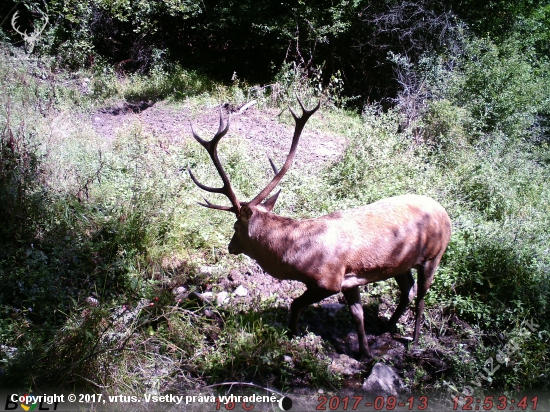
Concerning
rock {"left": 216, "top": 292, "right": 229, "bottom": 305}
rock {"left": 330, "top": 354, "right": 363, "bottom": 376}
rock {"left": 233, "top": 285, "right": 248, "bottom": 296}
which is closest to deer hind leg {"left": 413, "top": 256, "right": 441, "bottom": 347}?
rock {"left": 330, "top": 354, "right": 363, "bottom": 376}

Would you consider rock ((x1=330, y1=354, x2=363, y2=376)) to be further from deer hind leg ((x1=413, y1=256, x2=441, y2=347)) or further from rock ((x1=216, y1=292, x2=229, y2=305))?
rock ((x1=216, y1=292, x2=229, y2=305))

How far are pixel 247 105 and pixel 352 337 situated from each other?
23.4 ft

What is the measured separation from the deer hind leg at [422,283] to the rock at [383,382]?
1.80 feet

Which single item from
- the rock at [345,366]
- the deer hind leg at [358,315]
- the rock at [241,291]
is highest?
the deer hind leg at [358,315]

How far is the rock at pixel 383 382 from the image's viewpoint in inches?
148

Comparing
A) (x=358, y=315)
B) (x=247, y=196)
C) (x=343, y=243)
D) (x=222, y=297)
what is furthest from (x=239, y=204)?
(x=247, y=196)

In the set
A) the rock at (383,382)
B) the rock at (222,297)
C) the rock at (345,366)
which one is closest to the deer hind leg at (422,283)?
the rock at (383,382)

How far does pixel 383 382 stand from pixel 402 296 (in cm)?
97

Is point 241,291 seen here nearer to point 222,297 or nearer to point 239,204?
point 222,297

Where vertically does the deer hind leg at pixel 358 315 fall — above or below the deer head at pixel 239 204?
below

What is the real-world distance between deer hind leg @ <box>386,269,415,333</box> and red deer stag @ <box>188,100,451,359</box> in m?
0.31

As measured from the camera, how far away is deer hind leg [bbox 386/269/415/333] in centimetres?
442

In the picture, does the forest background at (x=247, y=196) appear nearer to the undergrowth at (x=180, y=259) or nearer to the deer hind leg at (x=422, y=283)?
the undergrowth at (x=180, y=259)

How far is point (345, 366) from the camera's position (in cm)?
A: 405
